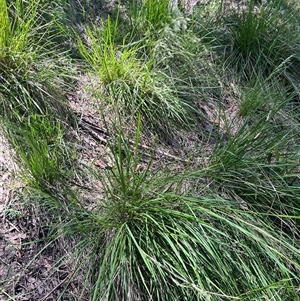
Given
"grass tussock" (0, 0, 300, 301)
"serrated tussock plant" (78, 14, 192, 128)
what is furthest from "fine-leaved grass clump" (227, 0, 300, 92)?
"serrated tussock plant" (78, 14, 192, 128)

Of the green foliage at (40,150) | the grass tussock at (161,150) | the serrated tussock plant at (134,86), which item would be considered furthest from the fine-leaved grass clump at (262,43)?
the green foliage at (40,150)

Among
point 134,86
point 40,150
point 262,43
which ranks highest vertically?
point 262,43

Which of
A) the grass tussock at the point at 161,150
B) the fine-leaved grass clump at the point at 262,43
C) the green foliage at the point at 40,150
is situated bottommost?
the green foliage at the point at 40,150

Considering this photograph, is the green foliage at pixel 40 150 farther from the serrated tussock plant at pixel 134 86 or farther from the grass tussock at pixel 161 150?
the serrated tussock plant at pixel 134 86

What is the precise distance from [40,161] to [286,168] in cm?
126

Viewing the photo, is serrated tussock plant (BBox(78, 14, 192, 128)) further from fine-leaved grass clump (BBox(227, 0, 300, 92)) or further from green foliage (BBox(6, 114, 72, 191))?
fine-leaved grass clump (BBox(227, 0, 300, 92))

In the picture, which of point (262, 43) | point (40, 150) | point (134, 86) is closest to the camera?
point (40, 150)

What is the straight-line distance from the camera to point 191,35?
9.90 feet

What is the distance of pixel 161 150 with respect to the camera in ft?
8.61

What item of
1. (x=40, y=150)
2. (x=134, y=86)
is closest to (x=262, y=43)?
(x=134, y=86)

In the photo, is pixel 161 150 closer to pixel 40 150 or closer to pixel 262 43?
pixel 40 150

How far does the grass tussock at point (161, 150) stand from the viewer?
196 cm

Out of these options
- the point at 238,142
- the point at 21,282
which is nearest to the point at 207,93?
the point at 238,142

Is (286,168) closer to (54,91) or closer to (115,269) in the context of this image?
(115,269)
